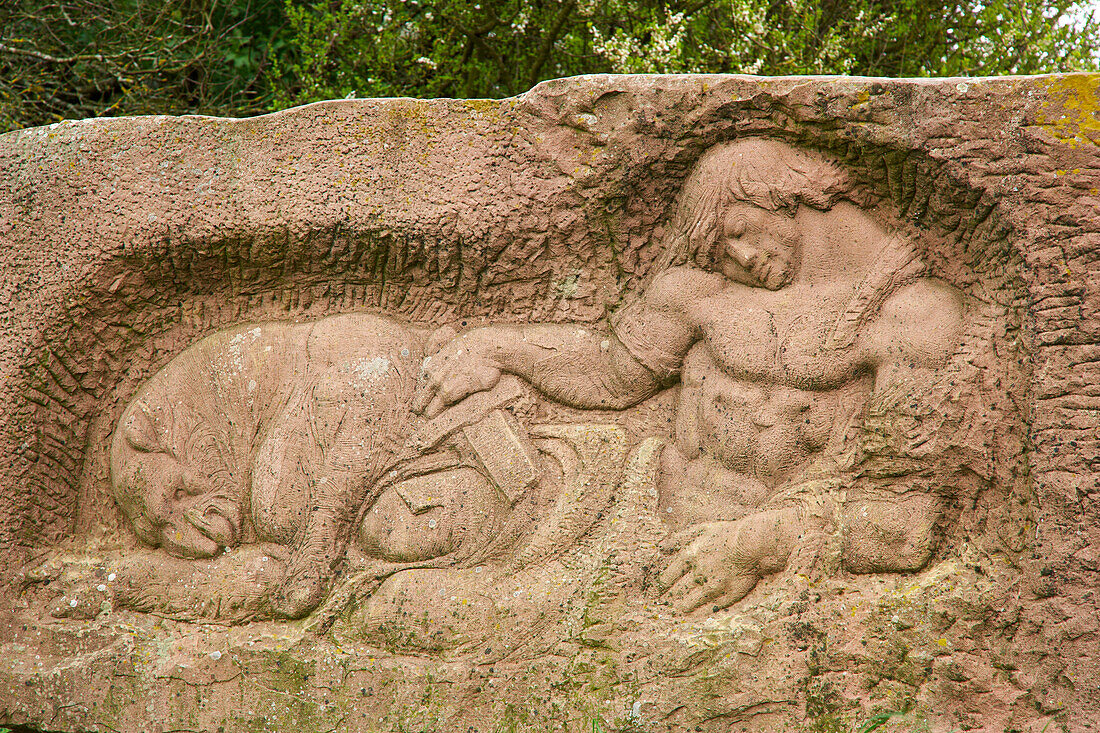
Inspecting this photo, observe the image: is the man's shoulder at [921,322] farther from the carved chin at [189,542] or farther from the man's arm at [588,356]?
the carved chin at [189,542]

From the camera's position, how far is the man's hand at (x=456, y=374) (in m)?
3.04

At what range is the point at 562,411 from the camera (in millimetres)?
3113

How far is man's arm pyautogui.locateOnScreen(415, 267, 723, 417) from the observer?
3014mm

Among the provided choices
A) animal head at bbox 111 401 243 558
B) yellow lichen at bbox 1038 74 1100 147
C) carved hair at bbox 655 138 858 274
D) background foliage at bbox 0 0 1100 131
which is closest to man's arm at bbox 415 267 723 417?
carved hair at bbox 655 138 858 274

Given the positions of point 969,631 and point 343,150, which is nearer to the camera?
point 969,631

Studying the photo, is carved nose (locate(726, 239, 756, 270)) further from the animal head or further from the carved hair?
the animal head

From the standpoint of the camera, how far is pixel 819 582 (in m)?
2.75

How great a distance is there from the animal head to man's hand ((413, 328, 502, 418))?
72cm

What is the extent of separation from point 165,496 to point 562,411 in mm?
1322

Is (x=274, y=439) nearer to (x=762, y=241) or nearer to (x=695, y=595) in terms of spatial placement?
(x=695, y=595)

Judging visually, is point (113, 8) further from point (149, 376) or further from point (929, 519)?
point (929, 519)

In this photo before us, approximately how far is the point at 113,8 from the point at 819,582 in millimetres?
4778

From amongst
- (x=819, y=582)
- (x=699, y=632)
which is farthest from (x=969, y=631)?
(x=699, y=632)

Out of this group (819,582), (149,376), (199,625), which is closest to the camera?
(819,582)
